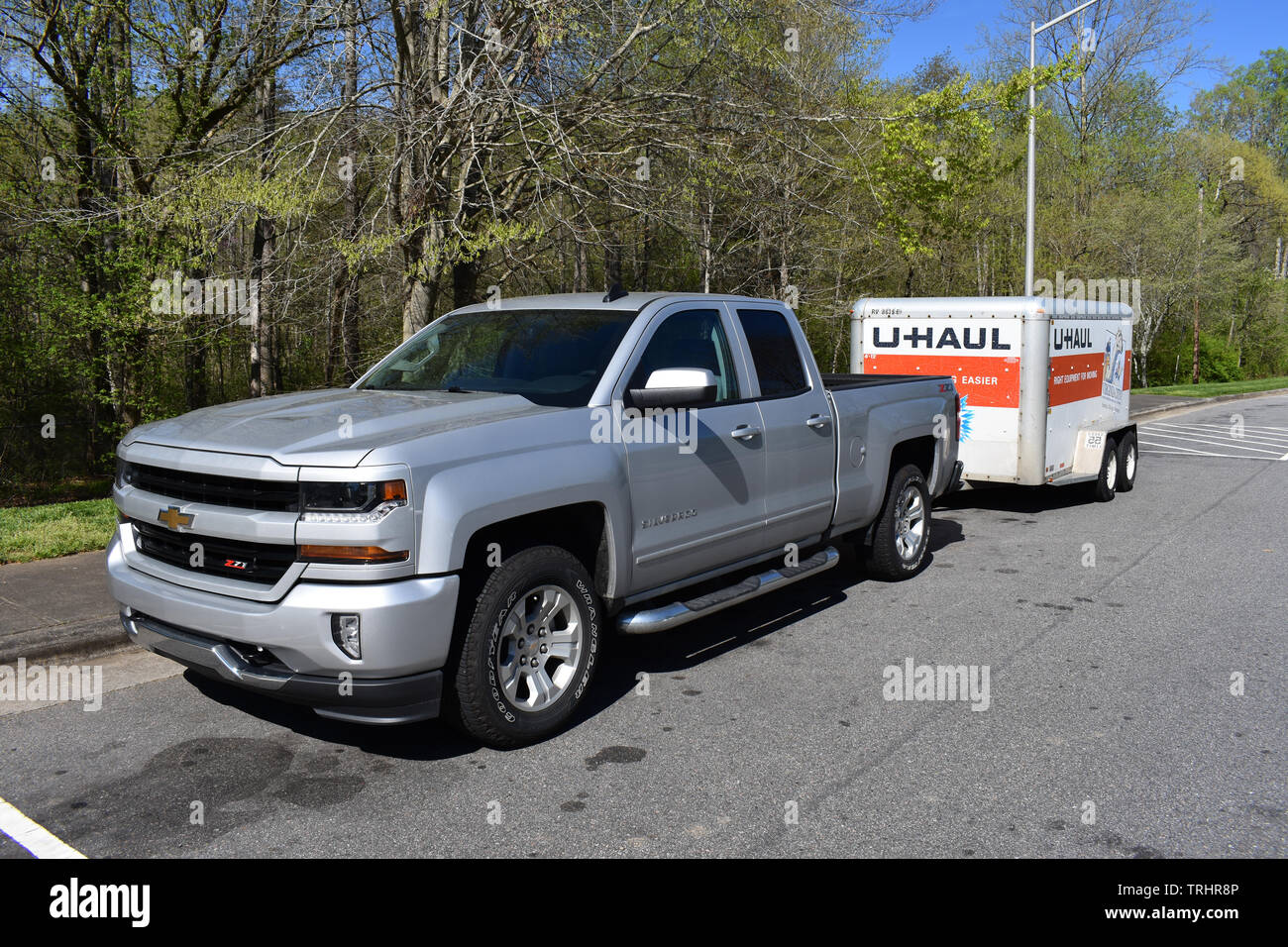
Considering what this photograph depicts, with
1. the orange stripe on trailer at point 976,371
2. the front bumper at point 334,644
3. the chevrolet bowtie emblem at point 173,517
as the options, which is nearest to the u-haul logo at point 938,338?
the orange stripe on trailer at point 976,371

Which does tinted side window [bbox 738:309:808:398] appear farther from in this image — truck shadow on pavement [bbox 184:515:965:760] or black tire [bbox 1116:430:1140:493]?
black tire [bbox 1116:430:1140:493]

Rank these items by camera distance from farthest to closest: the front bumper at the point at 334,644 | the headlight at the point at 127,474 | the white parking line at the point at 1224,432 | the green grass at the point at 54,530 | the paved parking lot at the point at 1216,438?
the white parking line at the point at 1224,432 → the paved parking lot at the point at 1216,438 → the green grass at the point at 54,530 → the headlight at the point at 127,474 → the front bumper at the point at 334,644

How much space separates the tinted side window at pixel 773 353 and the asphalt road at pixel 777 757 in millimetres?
1572

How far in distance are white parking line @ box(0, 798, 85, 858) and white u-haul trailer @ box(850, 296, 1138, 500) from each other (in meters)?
8.66

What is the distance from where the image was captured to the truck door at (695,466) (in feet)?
16.5

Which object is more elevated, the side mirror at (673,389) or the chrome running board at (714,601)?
the side mirror at (673,389)

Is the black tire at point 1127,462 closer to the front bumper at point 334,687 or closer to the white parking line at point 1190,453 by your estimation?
the white parking line at point 1190,453

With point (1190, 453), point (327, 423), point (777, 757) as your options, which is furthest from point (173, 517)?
point (1190, 453)

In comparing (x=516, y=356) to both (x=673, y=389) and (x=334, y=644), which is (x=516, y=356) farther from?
(x=334, y=644)

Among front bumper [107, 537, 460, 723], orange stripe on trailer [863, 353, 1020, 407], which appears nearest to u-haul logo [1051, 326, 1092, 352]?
orange stripe on trailer [863, 353, 1020, 407]

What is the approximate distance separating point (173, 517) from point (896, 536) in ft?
16.7

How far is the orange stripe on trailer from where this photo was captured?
10.2 m

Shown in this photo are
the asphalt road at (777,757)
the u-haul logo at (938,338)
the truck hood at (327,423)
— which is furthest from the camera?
the u-haul logo at (938,338)

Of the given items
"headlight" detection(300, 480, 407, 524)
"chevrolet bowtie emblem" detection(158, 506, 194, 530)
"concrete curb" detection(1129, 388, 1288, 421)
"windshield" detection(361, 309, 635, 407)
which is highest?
"windshield" detection(361, 309, 635, 407)
